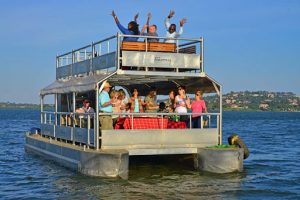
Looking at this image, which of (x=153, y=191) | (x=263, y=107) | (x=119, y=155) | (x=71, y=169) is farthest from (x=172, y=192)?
(x=263, y=107)

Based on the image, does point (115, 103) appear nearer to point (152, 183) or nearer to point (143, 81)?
point (143, 81)

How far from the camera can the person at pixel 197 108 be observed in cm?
1809

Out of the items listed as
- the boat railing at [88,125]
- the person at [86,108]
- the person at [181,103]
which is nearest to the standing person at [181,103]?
the person at [181,103]

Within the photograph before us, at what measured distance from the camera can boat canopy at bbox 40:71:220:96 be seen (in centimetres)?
1667

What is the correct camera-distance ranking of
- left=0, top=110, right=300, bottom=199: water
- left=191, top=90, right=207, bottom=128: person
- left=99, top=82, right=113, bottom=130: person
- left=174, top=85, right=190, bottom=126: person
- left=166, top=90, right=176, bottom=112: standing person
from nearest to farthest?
left=0, top=110, right=300, bottom=199: water → left=99, top=82, right=113, bottom=130: person → left=174, top=85, right=190, bottom=126: person → left=191, top=90, right=207, bottom=128: person → left=166, top=90, right=176, bottom=112: standing person

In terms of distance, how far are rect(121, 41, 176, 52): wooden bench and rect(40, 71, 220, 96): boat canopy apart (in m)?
0.83

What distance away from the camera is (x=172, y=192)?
14.6m

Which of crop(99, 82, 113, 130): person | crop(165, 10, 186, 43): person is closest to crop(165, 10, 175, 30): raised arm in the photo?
crop(165, 10, 186, 43): person

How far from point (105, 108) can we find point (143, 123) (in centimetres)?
128

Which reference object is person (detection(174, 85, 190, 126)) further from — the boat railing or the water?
the water

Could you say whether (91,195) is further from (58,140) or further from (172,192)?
(58,140)

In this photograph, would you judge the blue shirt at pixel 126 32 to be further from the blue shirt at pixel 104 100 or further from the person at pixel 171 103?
Answer: the person at pixel 171 103

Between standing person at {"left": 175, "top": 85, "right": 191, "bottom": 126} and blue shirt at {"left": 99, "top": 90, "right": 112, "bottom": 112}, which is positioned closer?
blue shirt at {"left": 99, "top": 90, "right": 112, "bottom": 112}

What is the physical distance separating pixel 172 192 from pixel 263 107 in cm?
18748
